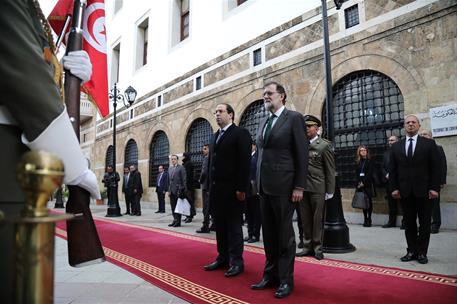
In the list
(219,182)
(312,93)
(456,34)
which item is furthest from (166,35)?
(219,182)

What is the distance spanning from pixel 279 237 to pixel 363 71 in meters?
5.83

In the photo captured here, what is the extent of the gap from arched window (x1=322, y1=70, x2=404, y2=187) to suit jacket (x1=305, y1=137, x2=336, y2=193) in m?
2.90

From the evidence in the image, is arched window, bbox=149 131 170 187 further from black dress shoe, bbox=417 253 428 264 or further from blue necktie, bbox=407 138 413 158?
black dress shoe, bbox=417 253 428 264

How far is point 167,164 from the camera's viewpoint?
1430 centimetres

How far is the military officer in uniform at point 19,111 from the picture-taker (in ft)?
2.87

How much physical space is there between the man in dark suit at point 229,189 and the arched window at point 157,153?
11008 millimetres

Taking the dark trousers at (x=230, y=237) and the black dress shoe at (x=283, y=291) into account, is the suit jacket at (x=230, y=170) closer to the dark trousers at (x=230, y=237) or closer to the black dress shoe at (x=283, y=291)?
the dark trousers at (x=230, y=237)

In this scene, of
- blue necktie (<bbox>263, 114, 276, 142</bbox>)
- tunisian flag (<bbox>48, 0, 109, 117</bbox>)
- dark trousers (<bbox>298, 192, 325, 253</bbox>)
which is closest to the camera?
tunisian flag (<bbox>48, 0, 109, 117</bbox>)

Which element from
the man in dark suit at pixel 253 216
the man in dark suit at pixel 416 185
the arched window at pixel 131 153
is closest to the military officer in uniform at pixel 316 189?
the man in dark suit at pixel 416 185

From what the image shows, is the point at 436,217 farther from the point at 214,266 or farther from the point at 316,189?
the point at 214,266

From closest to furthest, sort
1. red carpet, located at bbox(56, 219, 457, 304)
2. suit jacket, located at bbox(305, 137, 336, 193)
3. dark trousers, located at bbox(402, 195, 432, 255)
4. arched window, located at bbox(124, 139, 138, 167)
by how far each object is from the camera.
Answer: red carpet, located at bbox(56, 219, 457, 304)
dark trousers, located at bbox(402, 195, 432, 255)
suit jacket, located at bbox(305, 137, 336, 193)
arched window, located at bbox(124, 139, 138, 167)

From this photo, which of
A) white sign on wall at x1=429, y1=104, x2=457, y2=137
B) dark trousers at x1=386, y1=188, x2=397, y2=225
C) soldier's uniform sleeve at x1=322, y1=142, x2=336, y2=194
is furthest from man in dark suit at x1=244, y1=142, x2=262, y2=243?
white sign on wall at x1=429, y1=104, x2=457, y2=137

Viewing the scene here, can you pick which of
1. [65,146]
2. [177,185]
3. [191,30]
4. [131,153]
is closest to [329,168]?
[65,146]

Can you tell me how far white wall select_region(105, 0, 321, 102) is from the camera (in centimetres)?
992
